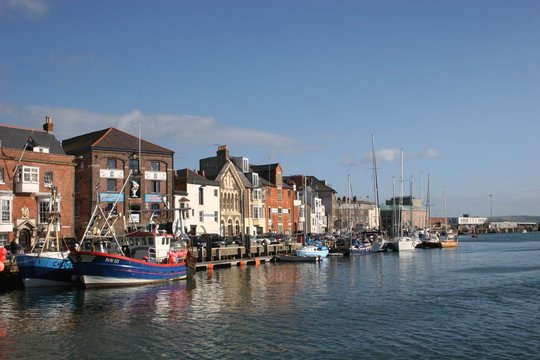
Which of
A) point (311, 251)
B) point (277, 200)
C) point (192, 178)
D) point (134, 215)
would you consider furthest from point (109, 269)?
point (277, 200)

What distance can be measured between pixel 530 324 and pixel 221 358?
1576 cm

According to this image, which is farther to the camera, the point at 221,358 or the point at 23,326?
the point at 23,326

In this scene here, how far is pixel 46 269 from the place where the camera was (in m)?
42.0

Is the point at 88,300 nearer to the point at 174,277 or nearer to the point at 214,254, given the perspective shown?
the point at 174,277

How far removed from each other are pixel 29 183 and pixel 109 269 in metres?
17.1

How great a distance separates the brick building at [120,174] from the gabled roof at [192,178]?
237 inches

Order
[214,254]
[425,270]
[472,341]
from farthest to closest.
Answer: [214,254] → [425,270] → [472,341]

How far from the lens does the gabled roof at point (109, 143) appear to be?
213ft

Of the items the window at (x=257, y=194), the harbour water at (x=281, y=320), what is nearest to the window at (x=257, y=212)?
the window at (x=257, y=194)

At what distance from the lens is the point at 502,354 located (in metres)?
22.1

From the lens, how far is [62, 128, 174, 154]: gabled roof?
213 feet

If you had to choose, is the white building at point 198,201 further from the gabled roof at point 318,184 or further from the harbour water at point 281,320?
the gabled roof at point 318,184

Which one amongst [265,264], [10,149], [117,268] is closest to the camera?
[117,268]

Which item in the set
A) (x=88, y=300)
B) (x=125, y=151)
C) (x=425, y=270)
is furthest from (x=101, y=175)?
(x=425, y=270)
